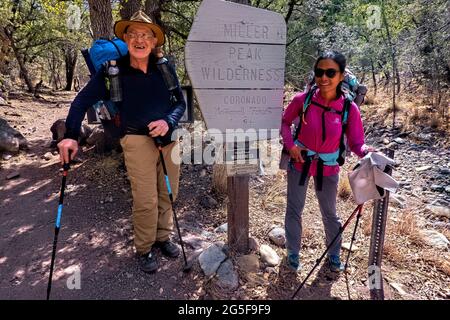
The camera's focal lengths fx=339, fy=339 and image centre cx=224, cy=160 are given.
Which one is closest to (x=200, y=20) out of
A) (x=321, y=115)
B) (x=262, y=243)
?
(x=321, y=115)

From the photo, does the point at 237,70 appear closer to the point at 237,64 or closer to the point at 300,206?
the point at 237,64

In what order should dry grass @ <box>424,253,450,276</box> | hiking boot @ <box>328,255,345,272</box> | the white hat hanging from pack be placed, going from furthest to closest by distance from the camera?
dry grass @ <box>424,253,450,276</box>, hiking boot @ <box>328,255,345,272</box>, the white hat hanging from pack

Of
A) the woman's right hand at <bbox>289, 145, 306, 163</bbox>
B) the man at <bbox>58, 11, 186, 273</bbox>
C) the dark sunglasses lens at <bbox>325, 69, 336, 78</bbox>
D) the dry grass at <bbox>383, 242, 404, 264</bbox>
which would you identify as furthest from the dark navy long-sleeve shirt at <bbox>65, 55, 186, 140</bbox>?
the dry grass at <bbox>383, 242, 404, 264</bbox>

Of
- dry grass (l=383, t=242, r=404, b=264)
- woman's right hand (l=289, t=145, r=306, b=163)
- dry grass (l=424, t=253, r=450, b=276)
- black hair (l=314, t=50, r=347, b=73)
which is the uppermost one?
black hair (l=314, t=50, r=347, b=73)

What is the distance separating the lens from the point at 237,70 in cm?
271

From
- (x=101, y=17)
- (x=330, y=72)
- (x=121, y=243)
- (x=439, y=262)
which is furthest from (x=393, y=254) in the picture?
(x=101, y=17)

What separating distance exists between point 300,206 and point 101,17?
4.45m

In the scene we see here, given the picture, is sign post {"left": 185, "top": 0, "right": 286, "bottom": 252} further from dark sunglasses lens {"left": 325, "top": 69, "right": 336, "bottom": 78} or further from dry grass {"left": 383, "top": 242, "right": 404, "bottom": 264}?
dry grass {"left": 383, "top": 242, "right": 404, "bottom": 264}

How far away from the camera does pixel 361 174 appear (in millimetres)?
2518

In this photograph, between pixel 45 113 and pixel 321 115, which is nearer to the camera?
pixel 321 115

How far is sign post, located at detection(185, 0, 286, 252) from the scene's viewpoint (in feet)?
8.43
